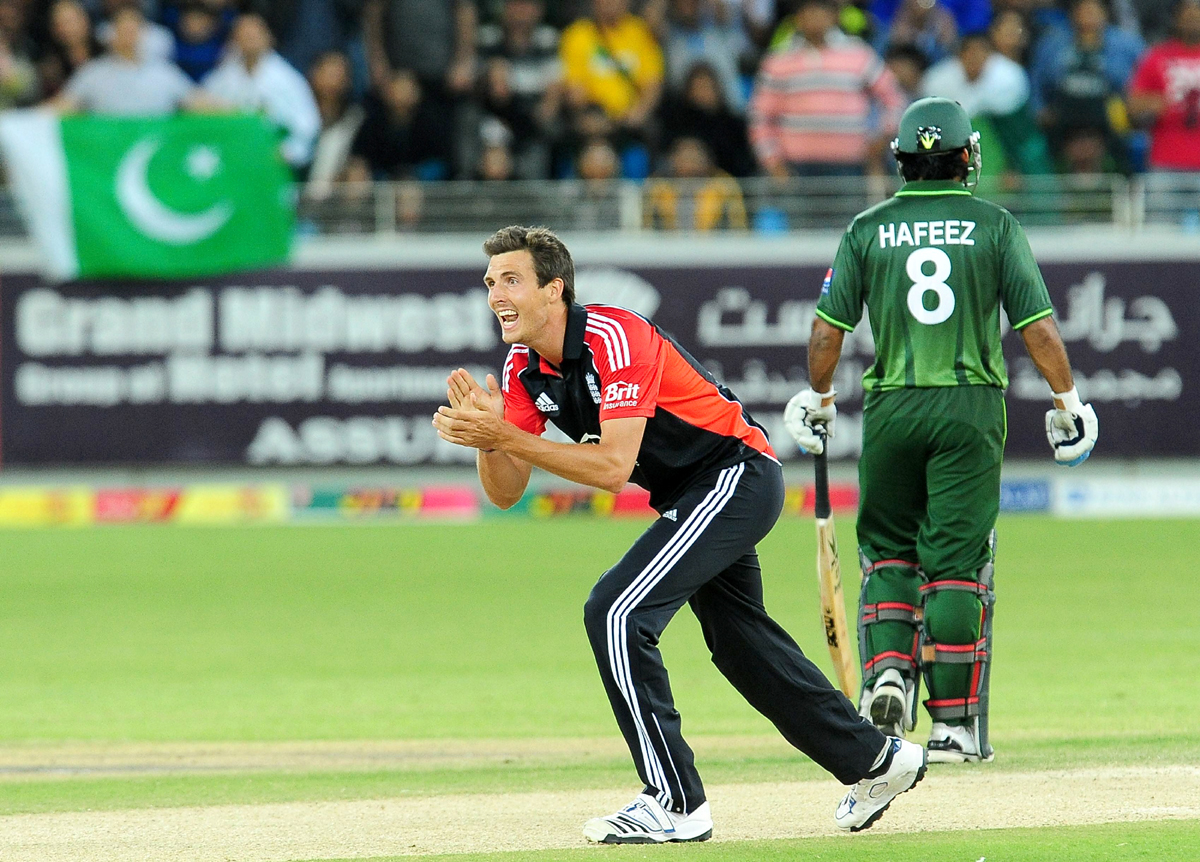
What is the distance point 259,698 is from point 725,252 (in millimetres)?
8597

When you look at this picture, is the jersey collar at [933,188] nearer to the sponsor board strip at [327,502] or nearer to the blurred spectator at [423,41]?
the sponsor board strip at [327,502]

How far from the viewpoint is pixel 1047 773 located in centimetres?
648

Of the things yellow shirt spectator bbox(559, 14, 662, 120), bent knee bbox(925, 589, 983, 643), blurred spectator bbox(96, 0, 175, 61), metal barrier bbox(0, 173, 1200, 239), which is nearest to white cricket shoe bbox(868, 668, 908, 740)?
bent knee bbox(925, 589, 983, 643)

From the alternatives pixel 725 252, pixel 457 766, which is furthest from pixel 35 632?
pixel 725 252

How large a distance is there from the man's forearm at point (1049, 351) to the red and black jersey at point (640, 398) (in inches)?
54.2

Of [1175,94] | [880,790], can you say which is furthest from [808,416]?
[1175,94]

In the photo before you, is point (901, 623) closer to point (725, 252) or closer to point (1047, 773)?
point (1047, 773)

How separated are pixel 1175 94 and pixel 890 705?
10.9 m

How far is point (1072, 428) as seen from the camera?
264 inches

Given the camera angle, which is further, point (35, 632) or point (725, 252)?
point (725, 252)

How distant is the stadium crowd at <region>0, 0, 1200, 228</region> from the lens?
1606cm

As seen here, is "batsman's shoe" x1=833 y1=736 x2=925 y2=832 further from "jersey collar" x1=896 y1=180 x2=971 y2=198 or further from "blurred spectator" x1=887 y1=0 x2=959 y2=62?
"blurred spectator" x1=887 y1=0 x2=959 y2=62

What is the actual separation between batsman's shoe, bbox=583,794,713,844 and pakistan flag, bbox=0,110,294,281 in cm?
1160

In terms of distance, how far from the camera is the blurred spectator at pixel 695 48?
17062mm
